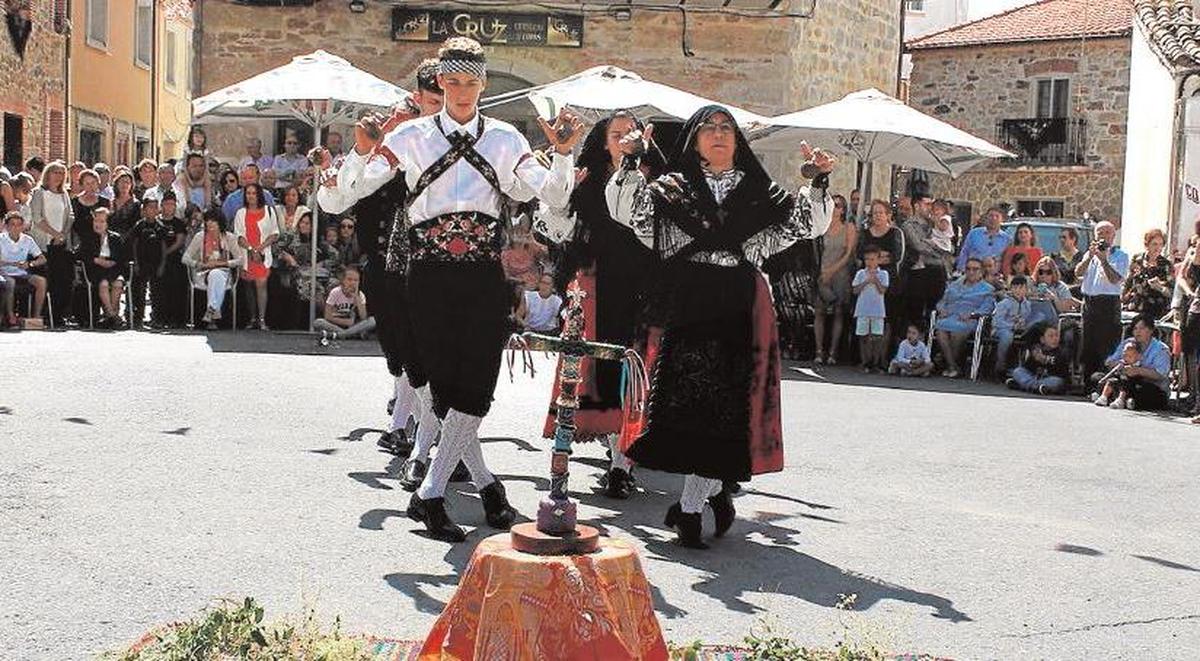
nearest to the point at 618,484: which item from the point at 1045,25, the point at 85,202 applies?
the point at 85,202

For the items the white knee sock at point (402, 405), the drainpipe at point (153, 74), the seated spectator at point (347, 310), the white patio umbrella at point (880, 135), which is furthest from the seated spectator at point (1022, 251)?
the drainpipe at point (153, 74)

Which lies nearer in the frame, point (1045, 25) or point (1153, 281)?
point (1153, 281)

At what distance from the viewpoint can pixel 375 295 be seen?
302 inches

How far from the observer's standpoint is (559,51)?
880 inches

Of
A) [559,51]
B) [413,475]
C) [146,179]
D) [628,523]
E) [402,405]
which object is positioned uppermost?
[559,51]

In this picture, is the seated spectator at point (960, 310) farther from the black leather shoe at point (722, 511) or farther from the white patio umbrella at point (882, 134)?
the black leather shoe at point (722, 511)

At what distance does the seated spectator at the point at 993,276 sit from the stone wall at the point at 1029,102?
20710 millimetres

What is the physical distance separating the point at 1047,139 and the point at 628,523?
103ft

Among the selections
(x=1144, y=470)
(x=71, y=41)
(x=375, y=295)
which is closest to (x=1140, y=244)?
(x=1144, y=470)

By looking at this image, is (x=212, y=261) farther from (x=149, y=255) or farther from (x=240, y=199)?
(x=240, y=199)

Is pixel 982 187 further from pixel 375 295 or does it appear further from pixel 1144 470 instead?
pixel 375 295

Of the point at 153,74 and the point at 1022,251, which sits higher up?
the point at 153,74

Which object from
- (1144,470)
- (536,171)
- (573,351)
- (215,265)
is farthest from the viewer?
(215,265)

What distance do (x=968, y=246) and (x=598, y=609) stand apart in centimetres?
1290
